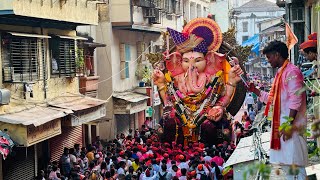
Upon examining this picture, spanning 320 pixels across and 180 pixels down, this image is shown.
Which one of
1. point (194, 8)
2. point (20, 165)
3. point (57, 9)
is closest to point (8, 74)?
point (20, 165)

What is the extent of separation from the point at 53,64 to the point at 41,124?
13.0 feet

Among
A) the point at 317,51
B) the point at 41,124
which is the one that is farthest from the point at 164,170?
the point at 317,51

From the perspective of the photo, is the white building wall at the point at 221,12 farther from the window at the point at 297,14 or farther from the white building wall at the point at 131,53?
the window at the point at 297,14

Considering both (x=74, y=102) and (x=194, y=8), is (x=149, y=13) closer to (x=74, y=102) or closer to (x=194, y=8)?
(x=74, y=102)

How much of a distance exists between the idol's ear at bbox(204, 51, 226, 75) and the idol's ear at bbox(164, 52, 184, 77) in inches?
36.9

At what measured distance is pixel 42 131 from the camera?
15453mm

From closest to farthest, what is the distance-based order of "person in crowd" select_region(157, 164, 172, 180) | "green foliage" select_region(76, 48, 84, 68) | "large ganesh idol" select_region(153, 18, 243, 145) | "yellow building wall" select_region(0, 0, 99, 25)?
"person in crowd" select_region(157, 164, 172, 180), "yellow building wall" select_region(0, 0, 99, 25), "large ganesh idol" select_region(153, 18, 243, 145), "green foliage" select_region(76, 48, 84, 68)

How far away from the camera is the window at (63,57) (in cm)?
1850

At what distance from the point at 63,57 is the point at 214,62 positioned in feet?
15.9

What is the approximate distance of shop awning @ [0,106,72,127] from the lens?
1414cm

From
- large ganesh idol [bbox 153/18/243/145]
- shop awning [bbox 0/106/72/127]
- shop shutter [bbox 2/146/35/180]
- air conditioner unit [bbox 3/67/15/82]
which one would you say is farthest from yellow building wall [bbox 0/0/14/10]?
large ganesh idol [bbox 153/18/243/145]

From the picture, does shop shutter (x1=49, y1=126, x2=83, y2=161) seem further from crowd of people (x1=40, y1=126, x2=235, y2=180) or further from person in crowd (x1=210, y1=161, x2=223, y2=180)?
person in crowd (x1=210, y1=161, x2=223, y2=180)

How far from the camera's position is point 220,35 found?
767 inches

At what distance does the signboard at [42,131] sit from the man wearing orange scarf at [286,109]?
9443 millimetres
